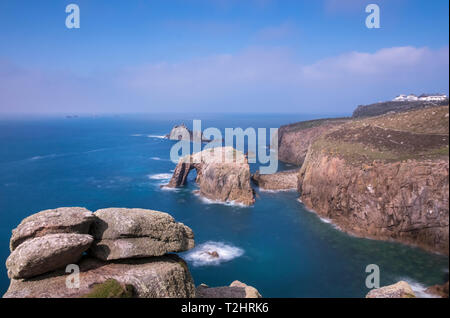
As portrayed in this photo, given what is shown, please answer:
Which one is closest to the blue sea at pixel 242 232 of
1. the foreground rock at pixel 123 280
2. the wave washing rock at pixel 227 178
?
the wave washing rock at pixel 227 178

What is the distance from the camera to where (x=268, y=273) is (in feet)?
127

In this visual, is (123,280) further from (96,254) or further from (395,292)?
(395,292)

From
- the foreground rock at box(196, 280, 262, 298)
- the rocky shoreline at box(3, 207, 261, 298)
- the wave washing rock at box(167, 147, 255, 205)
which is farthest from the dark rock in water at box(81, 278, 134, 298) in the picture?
the wave washing rock at box(167, 147, 255, 205)

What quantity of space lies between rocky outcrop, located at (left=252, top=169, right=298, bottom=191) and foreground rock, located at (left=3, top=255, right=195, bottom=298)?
6249 cm

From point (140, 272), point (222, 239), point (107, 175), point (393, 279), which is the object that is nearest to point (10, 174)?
Result: point (107, 175)

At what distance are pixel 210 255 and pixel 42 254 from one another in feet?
103

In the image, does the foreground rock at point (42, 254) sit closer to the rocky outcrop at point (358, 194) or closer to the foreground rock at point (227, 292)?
the foreground rock at point (227, 292)

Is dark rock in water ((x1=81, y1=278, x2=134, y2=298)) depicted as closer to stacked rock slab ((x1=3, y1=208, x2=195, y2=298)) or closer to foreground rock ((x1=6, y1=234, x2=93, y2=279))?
stacked rock slab ((x1=3, y1=208, x2=195, y2=298))

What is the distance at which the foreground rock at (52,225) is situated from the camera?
52.4 feet

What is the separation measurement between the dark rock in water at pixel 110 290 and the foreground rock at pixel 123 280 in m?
0.10

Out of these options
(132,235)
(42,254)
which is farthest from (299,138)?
(42,254)

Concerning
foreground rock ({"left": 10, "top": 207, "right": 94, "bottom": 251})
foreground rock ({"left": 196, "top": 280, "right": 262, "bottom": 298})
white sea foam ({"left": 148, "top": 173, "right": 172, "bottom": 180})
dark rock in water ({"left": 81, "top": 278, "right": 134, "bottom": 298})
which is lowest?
white sea foam ({"left": 148, "top": 173, "right": 172, "bottom": 180})

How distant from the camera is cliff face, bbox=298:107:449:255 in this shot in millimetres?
10539
